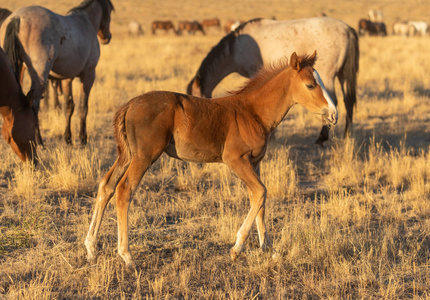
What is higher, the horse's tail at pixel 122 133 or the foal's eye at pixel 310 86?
the foal's eye at pixel 310 86

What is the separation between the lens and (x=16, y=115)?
712 centimetres

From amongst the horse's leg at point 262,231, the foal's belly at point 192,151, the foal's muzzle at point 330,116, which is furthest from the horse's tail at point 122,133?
the foal's muzzle at point 330,116

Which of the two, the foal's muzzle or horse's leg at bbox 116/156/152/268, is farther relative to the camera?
the foal's muzzle

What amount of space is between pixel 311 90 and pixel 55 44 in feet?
16.8

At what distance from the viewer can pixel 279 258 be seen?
4.48 m

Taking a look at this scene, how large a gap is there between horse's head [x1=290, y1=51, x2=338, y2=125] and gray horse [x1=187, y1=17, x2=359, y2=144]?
4.50 meters

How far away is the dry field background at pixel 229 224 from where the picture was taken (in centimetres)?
408

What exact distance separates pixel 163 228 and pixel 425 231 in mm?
2610

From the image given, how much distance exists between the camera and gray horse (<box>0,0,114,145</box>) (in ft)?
26.1

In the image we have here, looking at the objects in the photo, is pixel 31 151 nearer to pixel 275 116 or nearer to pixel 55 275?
pixel 55 275

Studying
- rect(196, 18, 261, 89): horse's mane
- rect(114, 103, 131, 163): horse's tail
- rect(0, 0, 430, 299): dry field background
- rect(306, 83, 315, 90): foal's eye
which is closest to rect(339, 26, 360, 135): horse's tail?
rect(0, 0, 430, 299): dry field background

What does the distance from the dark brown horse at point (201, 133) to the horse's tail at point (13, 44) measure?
4172 millimetres

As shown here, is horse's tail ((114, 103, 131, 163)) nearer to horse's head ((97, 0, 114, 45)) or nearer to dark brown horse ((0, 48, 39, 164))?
dark brown horse ((0, 48, 39, 164))

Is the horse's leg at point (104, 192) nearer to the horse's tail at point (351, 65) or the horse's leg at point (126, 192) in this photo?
the horse's leg at point (126, 192)
